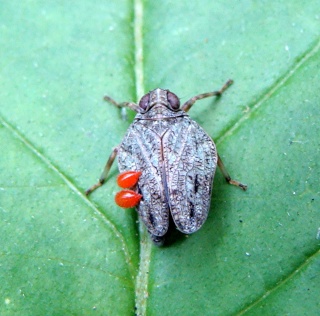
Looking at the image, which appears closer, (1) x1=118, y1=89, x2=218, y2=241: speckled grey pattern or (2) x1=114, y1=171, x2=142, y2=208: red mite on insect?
(1) x1=118, y1=89, x2=218, y2=241: speckled grey pattern

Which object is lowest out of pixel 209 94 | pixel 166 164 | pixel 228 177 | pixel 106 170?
pixel 106 170

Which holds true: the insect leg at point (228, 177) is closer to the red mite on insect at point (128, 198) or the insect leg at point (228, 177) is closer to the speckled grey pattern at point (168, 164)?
the speckled grey pattern at point (168, 164)

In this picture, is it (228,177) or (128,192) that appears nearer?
(128,192)

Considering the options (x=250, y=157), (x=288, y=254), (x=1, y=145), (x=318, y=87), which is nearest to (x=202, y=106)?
(x=250, y=157)

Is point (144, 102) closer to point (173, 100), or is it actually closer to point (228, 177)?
point (173, 100)

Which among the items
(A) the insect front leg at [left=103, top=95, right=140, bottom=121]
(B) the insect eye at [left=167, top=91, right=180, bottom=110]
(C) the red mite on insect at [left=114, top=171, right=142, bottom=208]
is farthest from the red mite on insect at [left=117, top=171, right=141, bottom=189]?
(B) the insect eye at [left=167, top=91, right=180, bottom=110]

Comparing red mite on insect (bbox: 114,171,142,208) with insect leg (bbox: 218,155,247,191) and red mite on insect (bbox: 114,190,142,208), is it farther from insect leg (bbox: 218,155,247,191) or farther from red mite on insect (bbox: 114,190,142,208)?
insect leg (bbox: 218,155,247,191)

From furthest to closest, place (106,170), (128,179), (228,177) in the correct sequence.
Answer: (106,170) → (228,177) → (128,179)

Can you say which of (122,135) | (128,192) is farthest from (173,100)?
(128,192)

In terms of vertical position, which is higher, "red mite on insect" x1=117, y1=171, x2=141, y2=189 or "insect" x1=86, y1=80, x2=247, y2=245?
"insect" x1=86, y1=80, x2=247, y2=245
